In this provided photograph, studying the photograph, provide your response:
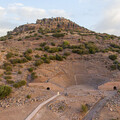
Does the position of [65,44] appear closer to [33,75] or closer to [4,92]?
[33,75]

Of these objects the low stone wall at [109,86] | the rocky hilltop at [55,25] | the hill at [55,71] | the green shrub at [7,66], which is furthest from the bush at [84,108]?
the rocky hilltop at [55,25]

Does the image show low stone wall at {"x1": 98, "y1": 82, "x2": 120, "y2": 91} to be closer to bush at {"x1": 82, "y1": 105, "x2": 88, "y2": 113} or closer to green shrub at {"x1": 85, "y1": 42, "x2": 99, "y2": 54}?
bush at {"x1": 82, "y1": 105, "x2": 88, "y2": 113}

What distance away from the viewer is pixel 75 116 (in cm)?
800

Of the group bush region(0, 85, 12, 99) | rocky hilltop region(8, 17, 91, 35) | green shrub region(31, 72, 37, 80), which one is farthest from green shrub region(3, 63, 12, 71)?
rocky hilltop region(8, 17, 91, 35)

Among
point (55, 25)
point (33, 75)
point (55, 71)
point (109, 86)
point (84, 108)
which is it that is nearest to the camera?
point (84, 108)

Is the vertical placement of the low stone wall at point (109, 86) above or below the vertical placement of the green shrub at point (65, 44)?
below

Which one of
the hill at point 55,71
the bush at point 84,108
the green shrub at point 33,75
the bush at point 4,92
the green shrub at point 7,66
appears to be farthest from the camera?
the green shrub at point 7,66

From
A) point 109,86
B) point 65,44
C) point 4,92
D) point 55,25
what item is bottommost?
point 109,86

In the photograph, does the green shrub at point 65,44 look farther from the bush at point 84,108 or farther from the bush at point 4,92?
the bush at point 84,108

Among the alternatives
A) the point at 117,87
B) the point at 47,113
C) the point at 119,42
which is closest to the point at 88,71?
the point at 117,87

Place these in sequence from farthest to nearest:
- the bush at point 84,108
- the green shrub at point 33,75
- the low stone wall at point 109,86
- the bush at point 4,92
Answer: the green shrub at point 33,75
the low stone wall at point 109,86
the bush at point 4,92
the bush at point 84,108

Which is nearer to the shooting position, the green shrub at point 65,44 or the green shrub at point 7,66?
the green shrub at point 7,66

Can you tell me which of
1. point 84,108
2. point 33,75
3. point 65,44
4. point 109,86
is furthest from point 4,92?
point 65,44

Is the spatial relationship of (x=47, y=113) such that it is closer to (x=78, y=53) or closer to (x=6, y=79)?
(x=6, y=79)
